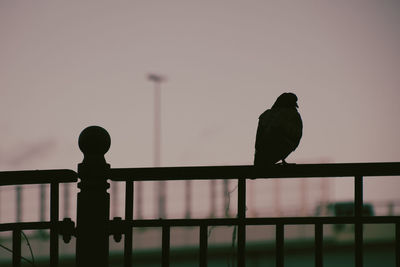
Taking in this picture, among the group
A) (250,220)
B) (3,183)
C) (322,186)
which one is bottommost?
(322,186)

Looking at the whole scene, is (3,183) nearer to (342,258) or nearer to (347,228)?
(342,258)

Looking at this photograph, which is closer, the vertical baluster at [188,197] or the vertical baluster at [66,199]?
the vertical baluster at [66,199]

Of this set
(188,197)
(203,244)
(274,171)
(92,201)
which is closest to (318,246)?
(274,171)

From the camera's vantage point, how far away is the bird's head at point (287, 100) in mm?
4412

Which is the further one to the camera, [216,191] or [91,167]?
[216,191]

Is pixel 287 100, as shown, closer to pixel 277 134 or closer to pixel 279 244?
pixel 277 134

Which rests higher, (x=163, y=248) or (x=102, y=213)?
(x=102, y=213)

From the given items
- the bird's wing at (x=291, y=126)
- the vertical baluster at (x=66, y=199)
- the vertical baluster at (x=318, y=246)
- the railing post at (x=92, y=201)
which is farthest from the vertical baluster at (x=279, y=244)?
the vertical baluster at (x=66, y=199)

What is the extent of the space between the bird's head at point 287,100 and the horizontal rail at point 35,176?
2.57 metres

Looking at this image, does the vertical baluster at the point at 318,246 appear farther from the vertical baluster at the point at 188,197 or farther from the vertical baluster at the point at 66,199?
the vertical baluster at the point at 188,197

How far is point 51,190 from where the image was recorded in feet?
7.42

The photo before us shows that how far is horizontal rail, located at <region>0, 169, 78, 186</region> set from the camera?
2.22m

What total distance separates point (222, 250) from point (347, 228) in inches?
371

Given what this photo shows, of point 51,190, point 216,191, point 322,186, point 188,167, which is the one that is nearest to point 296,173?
point 188,167
